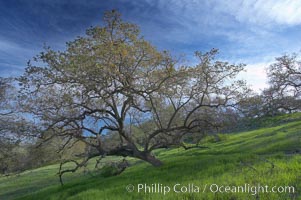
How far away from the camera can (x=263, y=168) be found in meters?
10.2

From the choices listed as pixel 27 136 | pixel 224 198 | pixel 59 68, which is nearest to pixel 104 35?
pixel 59 68

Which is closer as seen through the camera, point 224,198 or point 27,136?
point 224,198

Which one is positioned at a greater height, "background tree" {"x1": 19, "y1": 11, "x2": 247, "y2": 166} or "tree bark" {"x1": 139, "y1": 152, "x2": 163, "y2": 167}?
"background tree" {"x1": 19, "y1": 11, "x2": 247, "y2": 166}

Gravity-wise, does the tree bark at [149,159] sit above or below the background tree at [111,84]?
below

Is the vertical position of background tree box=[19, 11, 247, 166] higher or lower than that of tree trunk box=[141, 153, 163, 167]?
higher

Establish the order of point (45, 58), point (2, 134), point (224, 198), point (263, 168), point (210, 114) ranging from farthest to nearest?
1. point (2, 134)
2. point (210, 114)
3. point (45, 58)
4. point (263, 168)
5. point (224, 198)

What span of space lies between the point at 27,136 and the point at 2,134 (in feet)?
35.5

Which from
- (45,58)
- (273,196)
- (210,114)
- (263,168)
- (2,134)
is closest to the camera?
(273,196)

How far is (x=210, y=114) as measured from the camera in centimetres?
1491

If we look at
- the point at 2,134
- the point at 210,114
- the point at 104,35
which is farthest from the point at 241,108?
the point at 2,134

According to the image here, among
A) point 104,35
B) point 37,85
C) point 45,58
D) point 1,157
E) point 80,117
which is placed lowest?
point 1,157

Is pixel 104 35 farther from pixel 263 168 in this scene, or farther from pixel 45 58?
pixel 263 168

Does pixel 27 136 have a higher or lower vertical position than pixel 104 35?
lower

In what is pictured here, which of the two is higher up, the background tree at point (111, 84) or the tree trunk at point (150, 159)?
the background tree at point (111, 84)
